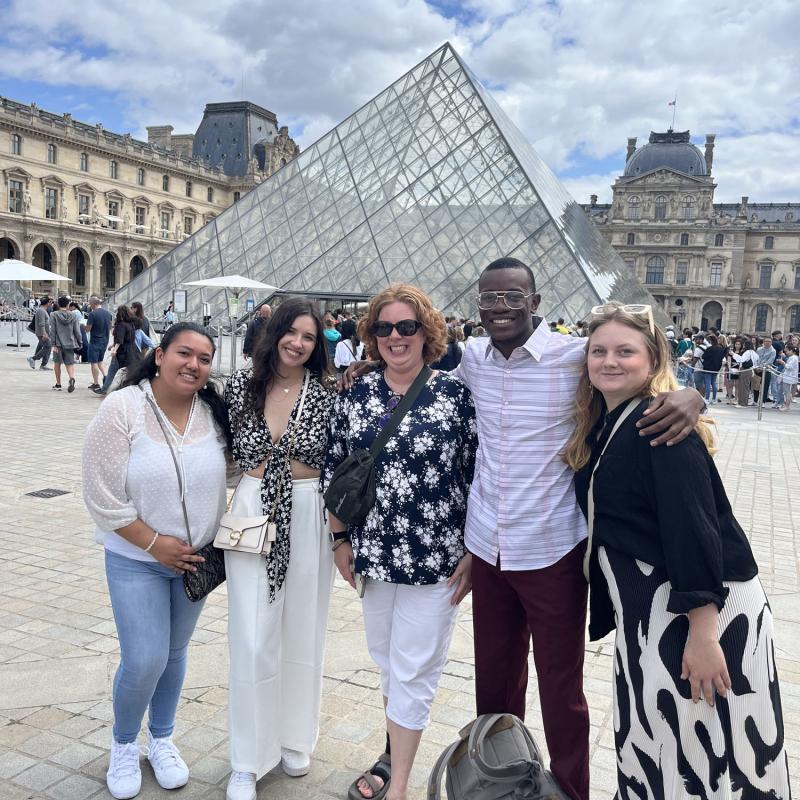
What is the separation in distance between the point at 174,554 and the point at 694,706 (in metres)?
1.42

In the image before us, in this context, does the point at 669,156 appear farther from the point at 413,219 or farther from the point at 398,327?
the point at 398,327

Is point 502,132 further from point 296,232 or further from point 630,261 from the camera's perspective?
point 630,261

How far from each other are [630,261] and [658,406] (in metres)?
68.9

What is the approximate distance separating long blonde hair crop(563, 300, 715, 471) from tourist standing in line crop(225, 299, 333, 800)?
2.60 ft

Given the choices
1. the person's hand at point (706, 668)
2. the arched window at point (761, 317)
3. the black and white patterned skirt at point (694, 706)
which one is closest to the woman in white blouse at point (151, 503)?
the black and white patterned skirt at point (694, 706)

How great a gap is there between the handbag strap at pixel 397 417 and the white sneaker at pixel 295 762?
104cm

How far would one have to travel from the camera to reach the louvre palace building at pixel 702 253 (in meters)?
64.9

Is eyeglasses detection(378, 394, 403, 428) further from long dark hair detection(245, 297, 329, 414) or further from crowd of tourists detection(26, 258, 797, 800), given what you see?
long dark hair detection(245, 297, 329, 414)

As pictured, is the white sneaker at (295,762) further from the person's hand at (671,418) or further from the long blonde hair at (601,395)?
the person's hand at (671,418)

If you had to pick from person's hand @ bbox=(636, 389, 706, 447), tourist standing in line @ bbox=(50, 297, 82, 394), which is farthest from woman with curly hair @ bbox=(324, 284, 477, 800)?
tourist standing in line @ bbox=(50, 297, 82, 394)

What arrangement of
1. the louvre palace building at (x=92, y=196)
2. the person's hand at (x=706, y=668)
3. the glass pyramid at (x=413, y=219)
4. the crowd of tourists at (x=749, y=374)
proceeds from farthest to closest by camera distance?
1. the louvre palace building at (x=92, y=196)
2. the glass pyramid at (x=413, y=219)
3. the crowd of tourists at (x=749, y=374)
4. the person's hand at (x=706, y=668)

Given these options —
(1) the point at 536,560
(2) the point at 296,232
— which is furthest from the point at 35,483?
(2) the point at 296,232

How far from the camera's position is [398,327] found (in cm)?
213

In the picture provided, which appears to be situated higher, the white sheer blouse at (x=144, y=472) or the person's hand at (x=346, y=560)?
the white sheer blouse at (x=144, y=472)
